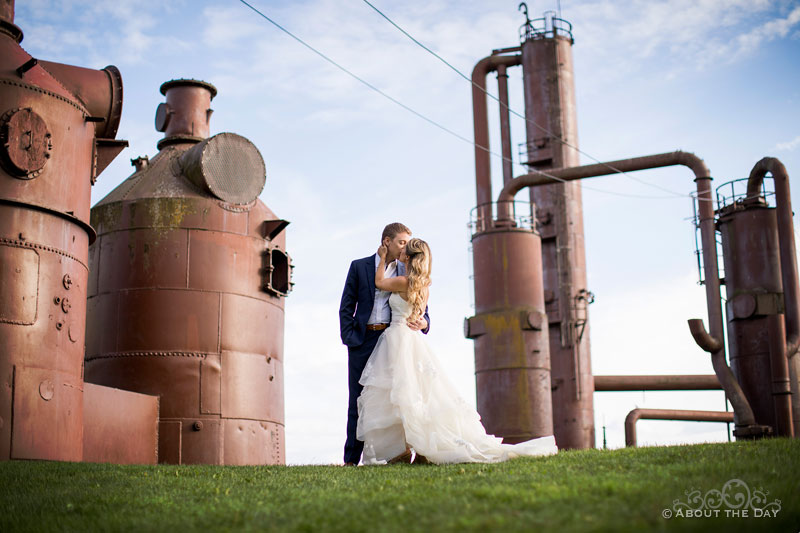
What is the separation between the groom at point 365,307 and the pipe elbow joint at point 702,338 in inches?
602

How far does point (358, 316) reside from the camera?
9.22 metres

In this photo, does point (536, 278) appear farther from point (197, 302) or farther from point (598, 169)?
point (197, 302)

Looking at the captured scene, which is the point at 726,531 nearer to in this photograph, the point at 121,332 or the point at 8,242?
the point at 8,242

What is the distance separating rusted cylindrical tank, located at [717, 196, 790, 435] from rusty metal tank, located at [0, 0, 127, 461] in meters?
17.9

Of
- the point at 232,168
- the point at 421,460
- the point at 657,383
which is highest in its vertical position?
the point at 232,168

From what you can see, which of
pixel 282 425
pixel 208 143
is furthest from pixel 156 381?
pixel 208 143

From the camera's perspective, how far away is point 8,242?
10484 mm

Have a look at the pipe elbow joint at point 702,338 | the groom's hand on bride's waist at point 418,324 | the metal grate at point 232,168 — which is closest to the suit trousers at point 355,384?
the groom's hand on bride's waist at point 418,324

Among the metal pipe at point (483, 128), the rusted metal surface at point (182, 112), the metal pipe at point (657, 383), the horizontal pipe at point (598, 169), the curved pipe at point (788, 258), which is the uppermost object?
the metal pipe at point (483, 128)

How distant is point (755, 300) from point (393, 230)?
17.0 metres

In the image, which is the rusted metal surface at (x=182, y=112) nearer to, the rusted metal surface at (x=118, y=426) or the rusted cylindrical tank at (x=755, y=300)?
the rusted metal surface at (x=118, y=426)

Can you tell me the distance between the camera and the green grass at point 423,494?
492cm

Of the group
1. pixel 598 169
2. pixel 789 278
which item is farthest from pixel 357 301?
pixel 598 169

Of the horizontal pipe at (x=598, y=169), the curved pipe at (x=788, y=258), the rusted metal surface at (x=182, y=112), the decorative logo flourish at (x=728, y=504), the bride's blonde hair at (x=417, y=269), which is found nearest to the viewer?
the decorative logo flourish at (x=728, y=504)
